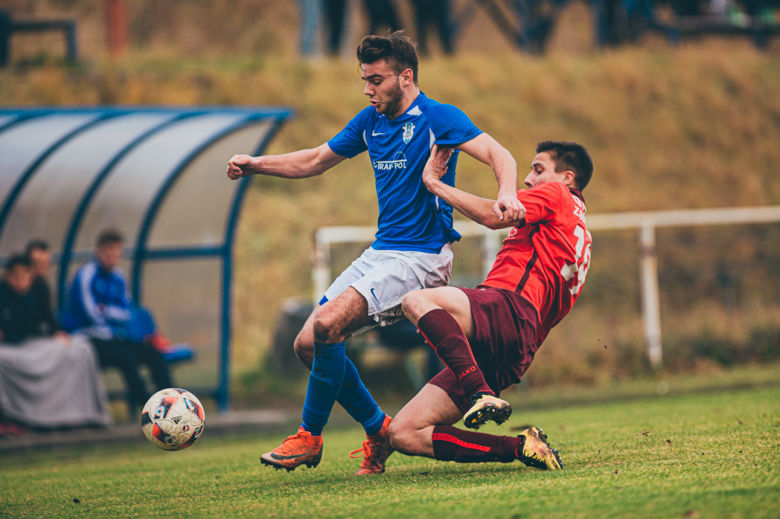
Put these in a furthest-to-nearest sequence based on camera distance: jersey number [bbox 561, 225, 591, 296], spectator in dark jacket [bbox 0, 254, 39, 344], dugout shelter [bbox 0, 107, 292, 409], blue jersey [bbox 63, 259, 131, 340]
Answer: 1. dugout shelter [bbox 0, 107, 292, 409]
2. blue jersey [bbox 63, 259, 131, 340]
3. spectator in dark jacket [bbox 0, 254, 39, 344]
4. jersey number [bbox 561, 225, 591, 296]

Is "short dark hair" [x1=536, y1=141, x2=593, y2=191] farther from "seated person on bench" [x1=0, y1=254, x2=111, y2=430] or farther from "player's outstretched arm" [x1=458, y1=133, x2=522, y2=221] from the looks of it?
"seated person on bench" [x1=0, y1=254, x2=111, y2=430]

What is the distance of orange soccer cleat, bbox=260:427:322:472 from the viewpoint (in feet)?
13.9

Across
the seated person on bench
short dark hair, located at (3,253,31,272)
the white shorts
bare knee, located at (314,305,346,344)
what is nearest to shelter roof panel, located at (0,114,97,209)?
short dark hair, located at (3,253,31,272)

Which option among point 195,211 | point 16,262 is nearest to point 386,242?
point 16,262

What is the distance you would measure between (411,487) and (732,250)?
37.1 ft

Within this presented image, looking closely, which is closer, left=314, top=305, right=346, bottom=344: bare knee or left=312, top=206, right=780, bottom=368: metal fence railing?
left=314, top=305, right=346, bottom=344: bare knee

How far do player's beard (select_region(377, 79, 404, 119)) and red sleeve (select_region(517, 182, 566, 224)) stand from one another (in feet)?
2.59

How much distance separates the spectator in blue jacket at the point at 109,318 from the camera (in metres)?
9.19

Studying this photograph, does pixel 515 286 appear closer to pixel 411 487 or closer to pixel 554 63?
pixel 411 487

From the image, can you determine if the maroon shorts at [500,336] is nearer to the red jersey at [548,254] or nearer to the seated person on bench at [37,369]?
the red jersey at [548,254]

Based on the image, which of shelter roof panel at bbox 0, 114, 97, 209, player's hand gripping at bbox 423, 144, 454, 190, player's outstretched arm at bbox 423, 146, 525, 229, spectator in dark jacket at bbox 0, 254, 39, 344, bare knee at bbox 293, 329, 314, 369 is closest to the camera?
player's outstretched arm at bbox 423, 146, 525, 229

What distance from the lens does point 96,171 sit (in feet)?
33.4

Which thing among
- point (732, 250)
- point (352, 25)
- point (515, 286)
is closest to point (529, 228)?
point (515, 286)

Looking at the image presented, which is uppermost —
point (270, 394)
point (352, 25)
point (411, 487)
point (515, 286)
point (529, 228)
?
point (352, 25)
